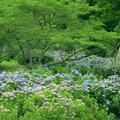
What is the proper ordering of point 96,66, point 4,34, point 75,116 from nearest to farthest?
1. point 75,116
2. point 4,34
3. point 96,66

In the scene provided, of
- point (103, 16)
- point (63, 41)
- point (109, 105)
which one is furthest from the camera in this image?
point (103, 16)

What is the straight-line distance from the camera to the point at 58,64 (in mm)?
12875

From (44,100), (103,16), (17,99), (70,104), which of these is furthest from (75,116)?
(103,16)

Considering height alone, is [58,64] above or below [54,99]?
below

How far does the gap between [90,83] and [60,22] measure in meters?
4.08

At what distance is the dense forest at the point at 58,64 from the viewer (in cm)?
631

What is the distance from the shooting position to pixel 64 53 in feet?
46.6

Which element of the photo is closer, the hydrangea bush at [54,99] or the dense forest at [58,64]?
the hydrangea bush at [54,99]

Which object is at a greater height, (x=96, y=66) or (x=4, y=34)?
(x=4, y=34)

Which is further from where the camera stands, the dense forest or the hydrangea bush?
the dense forest

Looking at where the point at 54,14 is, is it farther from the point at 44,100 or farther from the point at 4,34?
the point at 44,100

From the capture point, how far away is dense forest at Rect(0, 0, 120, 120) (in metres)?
6.31

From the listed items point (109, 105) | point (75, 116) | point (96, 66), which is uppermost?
point (75, 116)

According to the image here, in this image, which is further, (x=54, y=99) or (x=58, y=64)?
(x=58, y=64)
